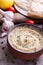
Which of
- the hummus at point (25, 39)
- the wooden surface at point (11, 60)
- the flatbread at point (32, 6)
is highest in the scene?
the flatbread at point (32, 6)

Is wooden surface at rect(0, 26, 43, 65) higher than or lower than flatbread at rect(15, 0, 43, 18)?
lower

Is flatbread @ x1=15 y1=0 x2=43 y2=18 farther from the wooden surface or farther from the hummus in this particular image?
the wooden surface

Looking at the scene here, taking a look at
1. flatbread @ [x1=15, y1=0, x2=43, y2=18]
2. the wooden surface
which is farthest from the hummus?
flatbread @ [x1=15, y1=0, x2=43, y2=18]

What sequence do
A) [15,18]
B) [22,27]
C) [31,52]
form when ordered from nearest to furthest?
[31,52] → [22,27] → [15,18]

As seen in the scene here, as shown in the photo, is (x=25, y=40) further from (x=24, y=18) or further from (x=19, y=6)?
(x=19, y=6)

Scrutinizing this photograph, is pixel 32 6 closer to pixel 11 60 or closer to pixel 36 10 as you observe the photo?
pixel 36 10

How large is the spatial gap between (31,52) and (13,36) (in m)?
0.11

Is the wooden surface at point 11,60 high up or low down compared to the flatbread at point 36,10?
down

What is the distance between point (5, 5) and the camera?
0.95 m

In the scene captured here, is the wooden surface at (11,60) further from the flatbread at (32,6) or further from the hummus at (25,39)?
the flatbread at (32,6)

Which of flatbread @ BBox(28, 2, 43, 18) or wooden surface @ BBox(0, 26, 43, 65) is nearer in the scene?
wooden surface @ BBox(0, 26, 43, 65)

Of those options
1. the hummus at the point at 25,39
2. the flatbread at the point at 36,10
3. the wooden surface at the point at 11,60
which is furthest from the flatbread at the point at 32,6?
the wooden surface at the point at 11,60

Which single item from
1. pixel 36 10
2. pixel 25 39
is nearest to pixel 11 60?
pixel 25 39

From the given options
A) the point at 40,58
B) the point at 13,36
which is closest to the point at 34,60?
the point at 40,58
